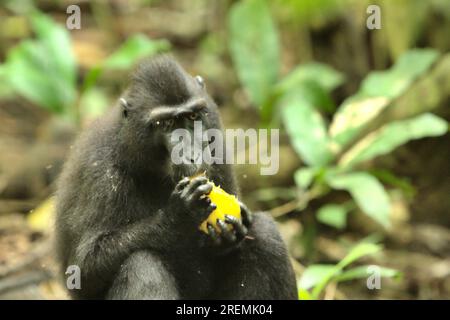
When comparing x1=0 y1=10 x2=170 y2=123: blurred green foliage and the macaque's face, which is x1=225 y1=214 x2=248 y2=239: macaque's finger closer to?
the macaque's face

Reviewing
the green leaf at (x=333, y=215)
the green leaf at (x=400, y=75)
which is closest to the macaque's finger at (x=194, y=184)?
the green leaf at (x=333, y=215)

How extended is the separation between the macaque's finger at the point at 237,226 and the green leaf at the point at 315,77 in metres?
4.73

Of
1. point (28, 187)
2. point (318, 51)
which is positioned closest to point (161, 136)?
point (28, 187)

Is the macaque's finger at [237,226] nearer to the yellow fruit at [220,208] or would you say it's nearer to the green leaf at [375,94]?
the yellow fruit at [220,208]

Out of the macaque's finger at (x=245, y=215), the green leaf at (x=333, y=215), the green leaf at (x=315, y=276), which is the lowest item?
the green leaf at (x=315, y=276)

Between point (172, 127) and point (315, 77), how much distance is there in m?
5.30

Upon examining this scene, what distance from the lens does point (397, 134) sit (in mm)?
9883

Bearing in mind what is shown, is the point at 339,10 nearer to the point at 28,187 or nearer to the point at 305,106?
the point at 305,106

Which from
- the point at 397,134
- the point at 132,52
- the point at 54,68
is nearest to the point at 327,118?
the point at 397,134

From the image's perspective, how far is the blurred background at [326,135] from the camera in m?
10.2

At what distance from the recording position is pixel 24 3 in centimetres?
1614

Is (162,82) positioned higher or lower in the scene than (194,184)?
higher

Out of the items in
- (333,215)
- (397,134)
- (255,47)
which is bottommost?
(333,215)

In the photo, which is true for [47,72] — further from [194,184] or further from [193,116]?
[194,184]
